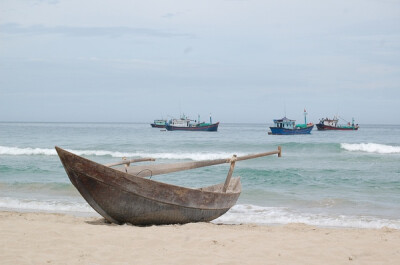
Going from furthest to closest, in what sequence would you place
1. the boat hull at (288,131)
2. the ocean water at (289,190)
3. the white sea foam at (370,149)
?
the boat hull at (288,131) < the white sea foam at (370,149) < the ocean water at (289,190)

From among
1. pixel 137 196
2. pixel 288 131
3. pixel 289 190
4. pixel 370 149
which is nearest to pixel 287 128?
pixel 288 131

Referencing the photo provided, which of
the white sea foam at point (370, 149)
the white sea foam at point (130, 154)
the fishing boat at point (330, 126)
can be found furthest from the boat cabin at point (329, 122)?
the white sea foam at point (130, 154)

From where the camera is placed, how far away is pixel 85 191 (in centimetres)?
698

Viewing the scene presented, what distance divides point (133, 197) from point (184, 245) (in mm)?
1312

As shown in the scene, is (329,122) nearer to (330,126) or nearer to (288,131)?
(330,126)

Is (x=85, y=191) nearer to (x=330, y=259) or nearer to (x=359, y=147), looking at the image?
(x=330, y=259)

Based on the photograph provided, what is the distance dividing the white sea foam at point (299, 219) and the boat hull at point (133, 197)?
1.62 metres

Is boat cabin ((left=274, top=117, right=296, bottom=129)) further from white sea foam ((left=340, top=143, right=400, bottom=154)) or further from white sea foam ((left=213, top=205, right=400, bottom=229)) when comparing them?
white sea foam ((left=213, top=205, right=400, bottom=229))

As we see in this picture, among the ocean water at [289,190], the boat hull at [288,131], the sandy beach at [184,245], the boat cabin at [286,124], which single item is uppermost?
the boat cabin at [286,124]

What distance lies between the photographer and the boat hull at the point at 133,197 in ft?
22.4

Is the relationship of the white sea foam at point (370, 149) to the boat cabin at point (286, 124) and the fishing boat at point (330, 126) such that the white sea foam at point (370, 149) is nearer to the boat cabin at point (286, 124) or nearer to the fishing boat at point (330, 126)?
the boat cabin at point (286, 124)

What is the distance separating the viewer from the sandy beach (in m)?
→ 5.51

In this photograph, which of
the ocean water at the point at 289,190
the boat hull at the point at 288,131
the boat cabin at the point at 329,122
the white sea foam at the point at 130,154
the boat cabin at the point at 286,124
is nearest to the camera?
the ocean water at the point at 289,190

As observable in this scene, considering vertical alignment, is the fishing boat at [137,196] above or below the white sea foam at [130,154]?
above
